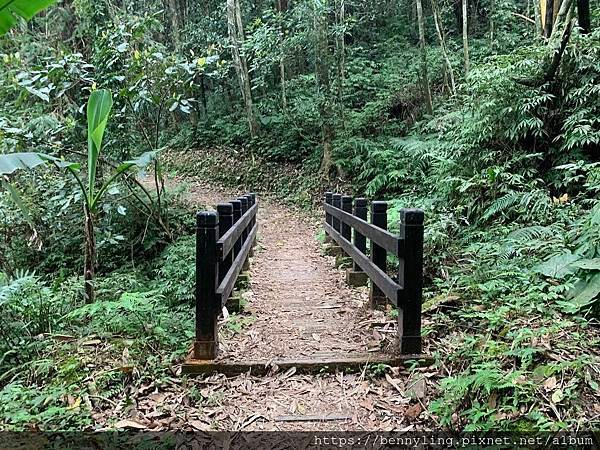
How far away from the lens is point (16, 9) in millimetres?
3955

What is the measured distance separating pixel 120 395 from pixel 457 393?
2190mm

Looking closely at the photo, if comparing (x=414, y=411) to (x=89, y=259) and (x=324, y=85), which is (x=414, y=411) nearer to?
(x=89, y=259)

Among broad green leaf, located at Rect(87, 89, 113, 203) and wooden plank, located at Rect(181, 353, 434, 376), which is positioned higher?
broad green leaf, located at Rect(87, 89, 113, 203)

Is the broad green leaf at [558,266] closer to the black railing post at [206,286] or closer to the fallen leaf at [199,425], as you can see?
the black railing post at [206,286]

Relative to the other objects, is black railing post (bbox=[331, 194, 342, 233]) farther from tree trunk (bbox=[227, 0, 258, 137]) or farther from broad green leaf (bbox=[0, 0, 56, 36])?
tree trunk (bbox=[227, 0, 258, 137])

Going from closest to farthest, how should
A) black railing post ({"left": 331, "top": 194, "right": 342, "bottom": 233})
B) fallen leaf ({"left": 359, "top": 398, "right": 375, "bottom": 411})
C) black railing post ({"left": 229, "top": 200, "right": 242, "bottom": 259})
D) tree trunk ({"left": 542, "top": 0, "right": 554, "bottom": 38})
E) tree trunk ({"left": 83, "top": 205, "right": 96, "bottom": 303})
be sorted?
fallen leaf ({"left": 359, "top": 398, "right": 375, "bottom": 411}) → tree trunk ({"left": 83, "top": 205, "right": 96, "bottom": 303}) → black railing post ({"left": 229, "top": 200, "right": 242, "bottom": 259}) → black railing post ({"left": 331, "top": 194, "right": 342, "bottom": 233}) → tree trunk ({"left": 542, "top": 0, "right": 554, "bottom": 38})

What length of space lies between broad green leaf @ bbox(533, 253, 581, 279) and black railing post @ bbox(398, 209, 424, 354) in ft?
4.41

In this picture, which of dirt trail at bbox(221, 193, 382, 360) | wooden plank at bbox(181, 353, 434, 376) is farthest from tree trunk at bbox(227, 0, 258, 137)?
wooden plank at bbox(181, 353, 434, 376)

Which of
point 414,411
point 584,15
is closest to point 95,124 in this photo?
point 414,411

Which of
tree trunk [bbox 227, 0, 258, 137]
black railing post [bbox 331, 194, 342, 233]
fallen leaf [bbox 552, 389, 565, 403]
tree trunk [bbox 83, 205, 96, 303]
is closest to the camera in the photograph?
fallen leaf [bbox 552, 389, 565, 403]

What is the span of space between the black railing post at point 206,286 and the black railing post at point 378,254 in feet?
5.80

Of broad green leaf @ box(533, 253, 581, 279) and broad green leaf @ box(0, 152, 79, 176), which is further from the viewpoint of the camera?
broad green leaf @ box(533, 253, 581, 279)

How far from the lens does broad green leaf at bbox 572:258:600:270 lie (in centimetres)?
355

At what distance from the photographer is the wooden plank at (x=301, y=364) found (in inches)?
134
